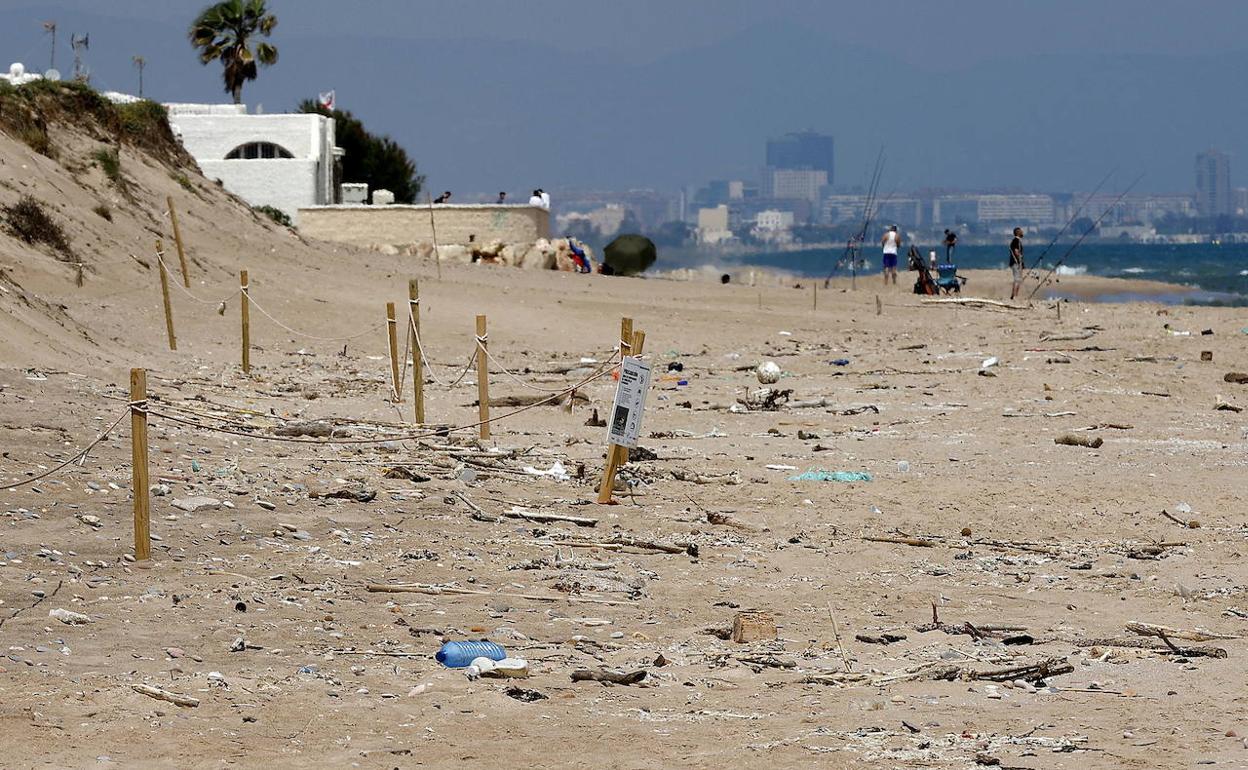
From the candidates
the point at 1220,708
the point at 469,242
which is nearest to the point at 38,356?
the point at 1220,708

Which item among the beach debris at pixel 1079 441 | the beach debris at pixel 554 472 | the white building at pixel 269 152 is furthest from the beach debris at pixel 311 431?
the white building at pixel 269 152

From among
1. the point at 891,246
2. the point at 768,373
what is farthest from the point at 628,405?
the point at 891,246

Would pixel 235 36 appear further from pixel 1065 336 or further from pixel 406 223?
pixel 1065 336

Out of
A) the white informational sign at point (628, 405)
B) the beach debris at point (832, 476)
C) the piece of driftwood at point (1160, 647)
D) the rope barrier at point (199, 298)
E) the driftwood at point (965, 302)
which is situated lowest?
the piece of driftwood at point (1160, 647)

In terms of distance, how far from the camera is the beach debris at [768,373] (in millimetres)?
19875

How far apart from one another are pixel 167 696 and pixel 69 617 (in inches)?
50.8

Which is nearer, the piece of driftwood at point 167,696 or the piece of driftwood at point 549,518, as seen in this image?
the piece of driftwood at point 167,696

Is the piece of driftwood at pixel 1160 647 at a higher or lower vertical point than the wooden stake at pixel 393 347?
lower

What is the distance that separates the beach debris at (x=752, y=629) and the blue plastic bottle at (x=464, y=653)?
1173mm

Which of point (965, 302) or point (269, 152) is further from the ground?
point (269, 152)

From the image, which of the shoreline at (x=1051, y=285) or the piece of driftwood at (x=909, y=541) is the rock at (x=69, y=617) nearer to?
the piece of driftwood at (x=909, y=541)

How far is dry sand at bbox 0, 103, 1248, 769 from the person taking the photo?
21.0 ft

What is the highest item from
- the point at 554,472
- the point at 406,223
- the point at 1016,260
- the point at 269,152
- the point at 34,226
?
the point at 269,152

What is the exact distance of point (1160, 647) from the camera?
7.73 meters
